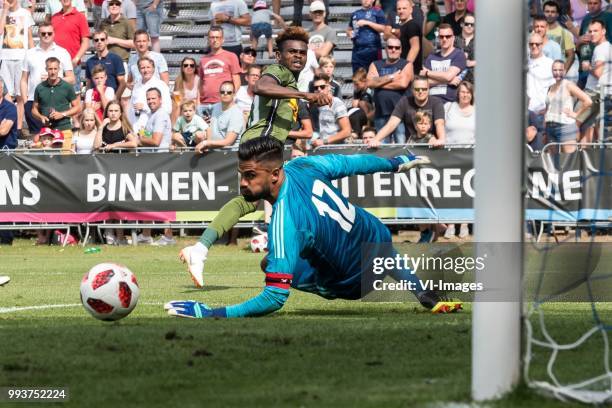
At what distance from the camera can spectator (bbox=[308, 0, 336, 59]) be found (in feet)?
70.5

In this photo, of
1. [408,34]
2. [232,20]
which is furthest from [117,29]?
[408,34]

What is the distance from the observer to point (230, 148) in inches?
751

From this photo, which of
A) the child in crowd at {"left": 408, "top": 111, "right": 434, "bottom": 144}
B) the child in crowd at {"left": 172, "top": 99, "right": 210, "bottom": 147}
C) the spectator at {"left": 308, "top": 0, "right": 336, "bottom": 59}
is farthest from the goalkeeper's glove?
the spectator at {"left": 308, "top": 0, "right": 336, "bottom": 59}

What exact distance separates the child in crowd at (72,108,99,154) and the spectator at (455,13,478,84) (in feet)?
21.1

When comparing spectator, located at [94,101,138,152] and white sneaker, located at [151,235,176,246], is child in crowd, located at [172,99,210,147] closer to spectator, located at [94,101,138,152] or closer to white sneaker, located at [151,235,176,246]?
spectator, located at [94,101,138,152]

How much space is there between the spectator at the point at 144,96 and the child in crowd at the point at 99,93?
84cm

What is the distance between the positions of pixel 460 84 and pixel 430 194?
180 centimetres

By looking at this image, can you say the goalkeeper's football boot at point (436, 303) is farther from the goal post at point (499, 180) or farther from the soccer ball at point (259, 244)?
the soccer ball at point (259, 244)

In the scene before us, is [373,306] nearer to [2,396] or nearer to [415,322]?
[415,322]

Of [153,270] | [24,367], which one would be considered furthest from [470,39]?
[24,367]

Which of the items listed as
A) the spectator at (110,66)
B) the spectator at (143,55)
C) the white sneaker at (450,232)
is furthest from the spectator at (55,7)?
the white sneaker at (450,232)

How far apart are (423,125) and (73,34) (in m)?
8.60

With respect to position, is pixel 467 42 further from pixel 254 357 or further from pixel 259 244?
pixel 254 357

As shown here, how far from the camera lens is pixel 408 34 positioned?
818 inches
